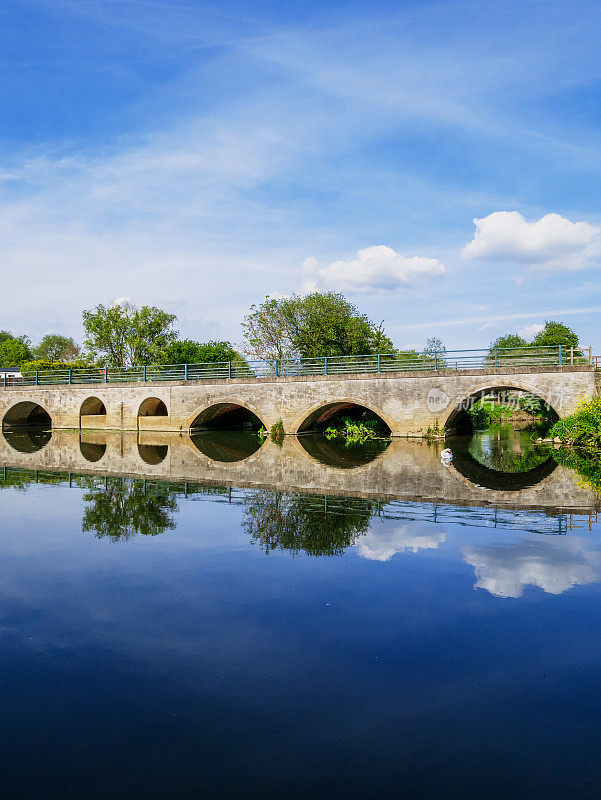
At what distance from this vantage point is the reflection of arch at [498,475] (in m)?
12.5

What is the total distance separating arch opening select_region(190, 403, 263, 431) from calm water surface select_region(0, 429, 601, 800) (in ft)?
62.4

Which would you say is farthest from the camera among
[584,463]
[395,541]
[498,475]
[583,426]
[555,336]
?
[555,336]

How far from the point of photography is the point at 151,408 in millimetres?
32219

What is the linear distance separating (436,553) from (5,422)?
112 feet

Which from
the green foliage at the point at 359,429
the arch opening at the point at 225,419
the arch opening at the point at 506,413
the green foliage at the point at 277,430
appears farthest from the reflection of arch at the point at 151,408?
the arch opening at the point at 506,413

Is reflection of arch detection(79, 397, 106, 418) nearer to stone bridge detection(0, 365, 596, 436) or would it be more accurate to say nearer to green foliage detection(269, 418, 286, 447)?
stone bridge detection(0, 365, 596, 436)

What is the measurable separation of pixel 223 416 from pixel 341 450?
43.5 feet

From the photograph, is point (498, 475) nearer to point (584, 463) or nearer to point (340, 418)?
point (584, 463)

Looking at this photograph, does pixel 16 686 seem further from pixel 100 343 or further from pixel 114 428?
pixel 100 343

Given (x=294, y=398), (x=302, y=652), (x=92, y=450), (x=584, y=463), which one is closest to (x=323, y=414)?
(x=294, y=398)

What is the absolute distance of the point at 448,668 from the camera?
4.37 meters

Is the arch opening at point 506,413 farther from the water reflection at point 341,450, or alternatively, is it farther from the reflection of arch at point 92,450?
the reflection of arch at point 92,450

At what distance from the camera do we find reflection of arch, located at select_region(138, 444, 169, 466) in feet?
58.9

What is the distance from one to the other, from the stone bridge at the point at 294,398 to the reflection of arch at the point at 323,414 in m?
0.05
